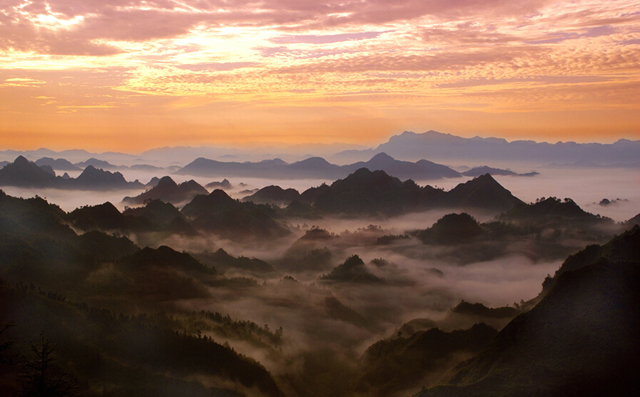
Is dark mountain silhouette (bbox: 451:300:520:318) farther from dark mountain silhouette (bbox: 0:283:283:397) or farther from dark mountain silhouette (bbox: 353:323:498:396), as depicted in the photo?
dark mountain silhouette (bbox: 0:283:283:397)

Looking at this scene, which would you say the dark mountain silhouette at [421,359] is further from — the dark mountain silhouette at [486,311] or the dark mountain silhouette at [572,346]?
the dark mountain silhouette at [486,311]

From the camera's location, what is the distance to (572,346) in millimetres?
107750

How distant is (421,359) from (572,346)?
185 ft

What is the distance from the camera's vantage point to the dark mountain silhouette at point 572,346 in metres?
99.2

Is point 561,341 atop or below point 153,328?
atop

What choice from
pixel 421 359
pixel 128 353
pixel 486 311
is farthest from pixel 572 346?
pixel 128 353

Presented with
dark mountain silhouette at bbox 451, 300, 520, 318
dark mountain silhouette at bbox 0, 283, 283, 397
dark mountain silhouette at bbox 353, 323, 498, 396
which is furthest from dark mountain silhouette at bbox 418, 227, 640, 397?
dark mountain silhouette at bbox 0, 283, 283, 397

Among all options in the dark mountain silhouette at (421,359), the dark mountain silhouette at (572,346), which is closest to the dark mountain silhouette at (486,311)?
the dark mountain silhouette at (421,359)

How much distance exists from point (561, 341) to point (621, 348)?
1204cm

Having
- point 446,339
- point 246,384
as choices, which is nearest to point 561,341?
point 446,339

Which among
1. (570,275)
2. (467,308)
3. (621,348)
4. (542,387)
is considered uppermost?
(570,275)

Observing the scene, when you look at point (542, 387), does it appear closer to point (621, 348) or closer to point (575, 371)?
point (575, 371)

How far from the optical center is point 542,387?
99.7m

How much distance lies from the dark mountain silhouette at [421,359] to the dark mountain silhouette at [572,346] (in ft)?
83.1
